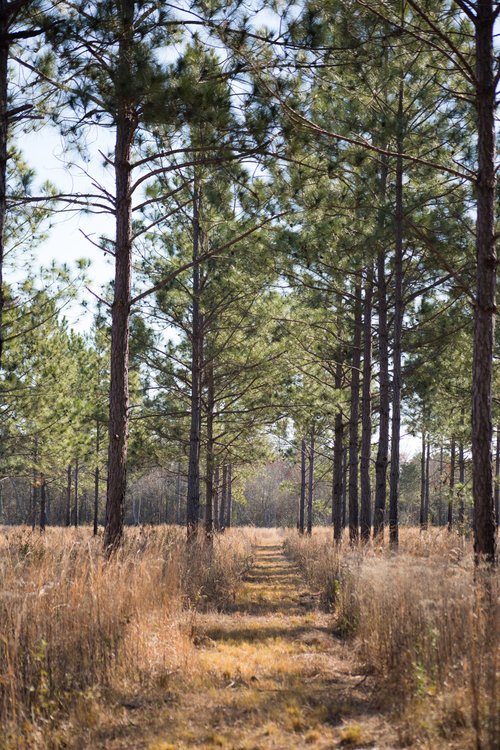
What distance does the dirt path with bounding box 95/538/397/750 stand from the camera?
3.98m

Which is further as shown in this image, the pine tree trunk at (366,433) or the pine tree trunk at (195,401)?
the pine tree trunk at (195,401)

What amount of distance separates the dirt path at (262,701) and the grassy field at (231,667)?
0.05 feet

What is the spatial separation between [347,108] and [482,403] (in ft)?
16.9

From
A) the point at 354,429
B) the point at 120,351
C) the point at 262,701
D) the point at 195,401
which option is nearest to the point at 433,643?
the point at 262,701

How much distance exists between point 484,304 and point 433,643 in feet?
10.7

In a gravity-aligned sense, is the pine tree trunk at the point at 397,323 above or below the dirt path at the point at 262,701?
above

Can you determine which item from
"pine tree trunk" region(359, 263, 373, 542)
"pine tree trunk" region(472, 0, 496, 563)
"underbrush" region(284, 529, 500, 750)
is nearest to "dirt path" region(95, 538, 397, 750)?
"underbrush" region(284, 529, 500, 750)

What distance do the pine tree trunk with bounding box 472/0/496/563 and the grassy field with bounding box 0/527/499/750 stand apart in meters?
0.69

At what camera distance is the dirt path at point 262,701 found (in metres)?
3.98

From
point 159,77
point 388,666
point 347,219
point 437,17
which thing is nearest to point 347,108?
point 347,219

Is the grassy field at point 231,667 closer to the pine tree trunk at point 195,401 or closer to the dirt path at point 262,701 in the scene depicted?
the dirt path at point 262,701

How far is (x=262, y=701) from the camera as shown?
471cm

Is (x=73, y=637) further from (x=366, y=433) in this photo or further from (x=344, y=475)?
(x=344, y=475)

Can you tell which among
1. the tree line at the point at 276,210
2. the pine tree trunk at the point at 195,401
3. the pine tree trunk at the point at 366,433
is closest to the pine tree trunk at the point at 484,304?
the tree line at the point at 276,210
